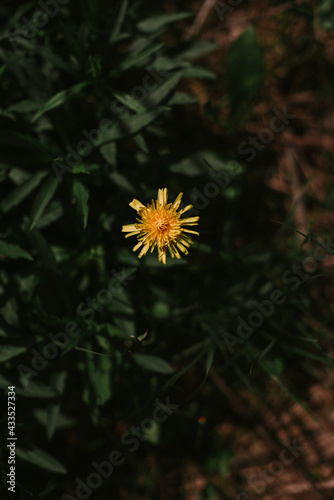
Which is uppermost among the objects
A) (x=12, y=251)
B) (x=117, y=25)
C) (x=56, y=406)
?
(x=117, y=25)

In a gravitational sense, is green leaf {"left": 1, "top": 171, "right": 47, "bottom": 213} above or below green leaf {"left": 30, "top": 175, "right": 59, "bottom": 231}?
above

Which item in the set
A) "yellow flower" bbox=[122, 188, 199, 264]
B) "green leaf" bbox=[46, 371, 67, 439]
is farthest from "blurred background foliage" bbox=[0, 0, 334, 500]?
"yellow flower" bbox=[122, 188, 199, 264]

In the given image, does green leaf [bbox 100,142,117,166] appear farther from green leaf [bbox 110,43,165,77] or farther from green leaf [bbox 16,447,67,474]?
green leaf [bbox 16,447,67,474]

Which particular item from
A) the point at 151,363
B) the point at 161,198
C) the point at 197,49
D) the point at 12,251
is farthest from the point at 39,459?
the point at 197,49

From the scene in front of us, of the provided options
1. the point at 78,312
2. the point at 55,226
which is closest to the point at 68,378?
the point at 78,312

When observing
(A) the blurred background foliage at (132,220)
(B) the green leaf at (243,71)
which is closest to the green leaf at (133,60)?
(A) the blurred background foliage at (132,220)

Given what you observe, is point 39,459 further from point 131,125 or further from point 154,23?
point 154,23

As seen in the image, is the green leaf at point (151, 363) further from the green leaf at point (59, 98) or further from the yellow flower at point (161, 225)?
the green leaf at point (59, 98)
